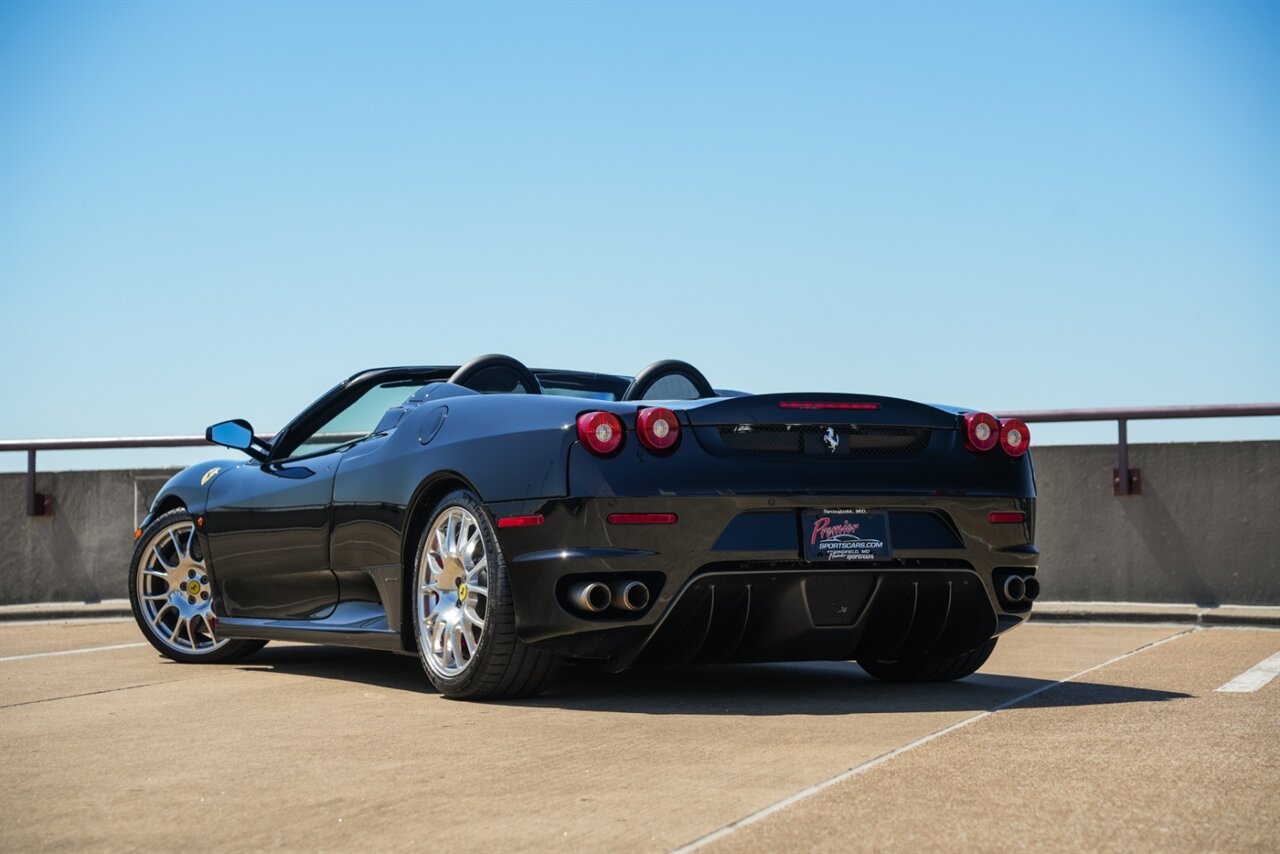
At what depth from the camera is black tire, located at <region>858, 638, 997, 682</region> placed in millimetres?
6215

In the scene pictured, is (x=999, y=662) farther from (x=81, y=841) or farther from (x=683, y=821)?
(x=81, y=841)

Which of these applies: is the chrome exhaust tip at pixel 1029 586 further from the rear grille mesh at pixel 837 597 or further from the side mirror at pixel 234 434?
the side mirror at pixel 234 434

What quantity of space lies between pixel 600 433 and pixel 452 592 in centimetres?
89

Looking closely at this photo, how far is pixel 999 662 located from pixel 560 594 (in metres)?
2.81

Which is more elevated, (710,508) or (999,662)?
(710,508)

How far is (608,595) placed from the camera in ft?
17.3

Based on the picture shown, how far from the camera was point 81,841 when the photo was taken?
3.42m

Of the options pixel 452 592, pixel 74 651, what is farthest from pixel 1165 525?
pixel 74 651

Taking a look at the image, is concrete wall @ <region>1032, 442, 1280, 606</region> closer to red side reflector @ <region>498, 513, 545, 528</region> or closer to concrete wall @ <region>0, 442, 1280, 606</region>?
concrete wall @ <region>0, 442, 1280, 606</region>

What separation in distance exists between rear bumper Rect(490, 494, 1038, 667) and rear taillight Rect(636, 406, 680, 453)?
7.4 inches

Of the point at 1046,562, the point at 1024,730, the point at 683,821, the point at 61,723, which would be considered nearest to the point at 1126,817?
the point at 683,821

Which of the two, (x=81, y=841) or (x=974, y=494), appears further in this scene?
(x=974, y=494)

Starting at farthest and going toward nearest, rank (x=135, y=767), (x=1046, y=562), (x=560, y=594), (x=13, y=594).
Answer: (x=13, y=594) < (x=1046, y=562) < (x=560, y=594) < (x=135, y=767)

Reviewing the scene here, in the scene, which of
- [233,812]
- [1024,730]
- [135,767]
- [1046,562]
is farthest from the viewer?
[1046,562]
